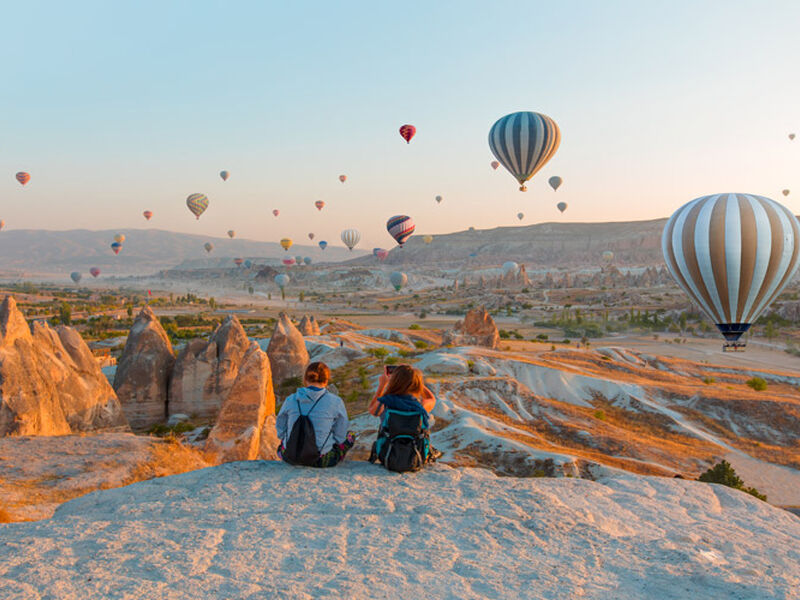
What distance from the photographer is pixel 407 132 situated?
56375mm

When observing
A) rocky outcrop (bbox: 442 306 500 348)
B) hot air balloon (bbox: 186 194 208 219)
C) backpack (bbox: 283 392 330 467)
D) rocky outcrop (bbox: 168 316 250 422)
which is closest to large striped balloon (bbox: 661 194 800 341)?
rocky outcrop (bbox: 442 306 500 348)

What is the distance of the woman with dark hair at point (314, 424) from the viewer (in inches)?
246

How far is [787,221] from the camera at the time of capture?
24.2 metres

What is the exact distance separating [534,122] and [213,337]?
29.0m

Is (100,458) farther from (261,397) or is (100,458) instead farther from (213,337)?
(213,337)

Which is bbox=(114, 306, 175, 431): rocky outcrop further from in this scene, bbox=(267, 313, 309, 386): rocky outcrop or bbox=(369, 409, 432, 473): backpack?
A: bbox=(369, 409, 432, 473): backpack

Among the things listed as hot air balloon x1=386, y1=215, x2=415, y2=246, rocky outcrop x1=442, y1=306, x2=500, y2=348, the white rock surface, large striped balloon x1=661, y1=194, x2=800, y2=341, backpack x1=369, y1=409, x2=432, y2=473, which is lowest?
rocky outcrop x1=442, y1=306, x2=500, y2=348

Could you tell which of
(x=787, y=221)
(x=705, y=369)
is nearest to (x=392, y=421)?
(x=787, y=221)

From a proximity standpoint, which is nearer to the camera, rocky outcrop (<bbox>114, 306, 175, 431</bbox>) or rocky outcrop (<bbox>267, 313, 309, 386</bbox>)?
rocky outcrop (<bbox>114, 306, 175, 431</bbox>)

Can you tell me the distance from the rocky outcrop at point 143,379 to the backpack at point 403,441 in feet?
45.6

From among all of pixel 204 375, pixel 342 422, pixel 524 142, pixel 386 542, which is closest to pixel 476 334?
pixel 524 142

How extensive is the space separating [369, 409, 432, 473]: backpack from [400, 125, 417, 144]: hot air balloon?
175 feet

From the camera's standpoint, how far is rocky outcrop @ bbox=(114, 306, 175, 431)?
17.8 meters

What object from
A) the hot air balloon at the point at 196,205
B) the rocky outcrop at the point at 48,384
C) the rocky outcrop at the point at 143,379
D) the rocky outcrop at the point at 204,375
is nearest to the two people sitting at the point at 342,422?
the rocky outcrop at the point at 48,384
